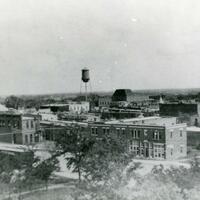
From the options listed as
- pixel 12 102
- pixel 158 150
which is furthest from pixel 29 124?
pixel 12 102

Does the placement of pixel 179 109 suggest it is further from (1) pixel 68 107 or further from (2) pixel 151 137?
(2) pixel 151 137

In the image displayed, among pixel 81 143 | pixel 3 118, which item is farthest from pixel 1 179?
pixel 3 118

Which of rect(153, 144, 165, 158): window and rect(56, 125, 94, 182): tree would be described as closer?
rect(56, 125, 94, 182): tree

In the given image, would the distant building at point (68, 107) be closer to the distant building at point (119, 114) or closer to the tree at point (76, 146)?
the distant building at point (119, 114)

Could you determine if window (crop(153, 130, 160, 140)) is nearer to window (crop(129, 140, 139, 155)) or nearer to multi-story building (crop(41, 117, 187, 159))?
multi-story building (crop(41, 117, 187, 159))

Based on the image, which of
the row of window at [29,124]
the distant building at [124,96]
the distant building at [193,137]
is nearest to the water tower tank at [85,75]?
the row of window at [29,124]

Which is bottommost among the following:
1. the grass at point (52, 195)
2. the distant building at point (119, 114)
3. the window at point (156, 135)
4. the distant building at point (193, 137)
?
the grass at point (52, 195)

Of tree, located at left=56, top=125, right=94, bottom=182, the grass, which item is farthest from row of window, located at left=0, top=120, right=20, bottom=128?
the grass

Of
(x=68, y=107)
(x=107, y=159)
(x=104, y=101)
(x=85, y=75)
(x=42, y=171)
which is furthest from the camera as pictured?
(x=104, y=101)
